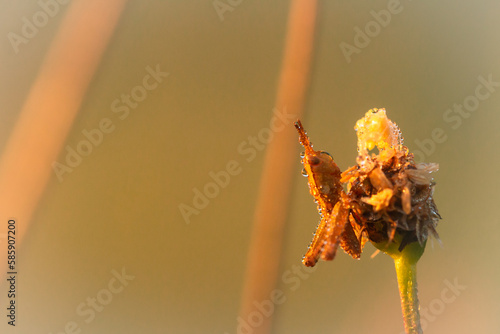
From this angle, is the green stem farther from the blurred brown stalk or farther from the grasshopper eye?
the blurred brown stalk

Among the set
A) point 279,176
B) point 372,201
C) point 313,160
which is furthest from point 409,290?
point 279,176

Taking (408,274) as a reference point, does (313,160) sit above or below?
above

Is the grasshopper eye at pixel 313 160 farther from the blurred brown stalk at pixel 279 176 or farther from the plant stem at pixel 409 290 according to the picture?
the blurred brown stalk at pixel 279 176

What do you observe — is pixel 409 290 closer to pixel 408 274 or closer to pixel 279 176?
pixel 408 274

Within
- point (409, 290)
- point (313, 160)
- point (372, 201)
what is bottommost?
point (409, 290)

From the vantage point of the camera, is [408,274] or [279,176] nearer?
[408,274]
